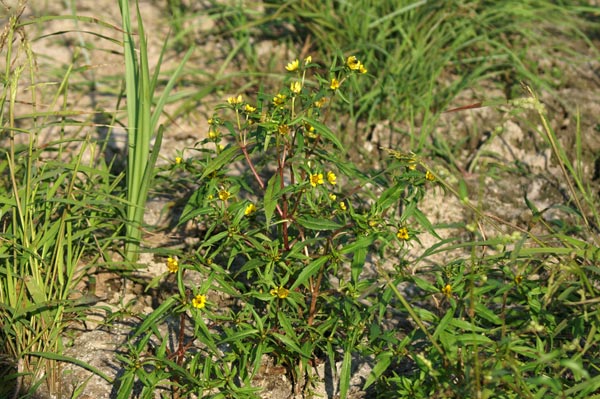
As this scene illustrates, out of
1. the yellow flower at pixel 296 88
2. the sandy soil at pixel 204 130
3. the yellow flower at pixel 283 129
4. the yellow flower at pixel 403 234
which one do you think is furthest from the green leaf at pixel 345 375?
the yellow flower at pixel 296 88

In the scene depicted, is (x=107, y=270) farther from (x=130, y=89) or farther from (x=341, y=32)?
(x=341, y=32)

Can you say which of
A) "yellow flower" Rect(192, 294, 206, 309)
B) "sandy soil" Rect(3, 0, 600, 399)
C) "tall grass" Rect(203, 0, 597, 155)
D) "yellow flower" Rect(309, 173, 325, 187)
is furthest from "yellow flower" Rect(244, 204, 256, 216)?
"tall grass" Rect(203, 0, 597, 155)

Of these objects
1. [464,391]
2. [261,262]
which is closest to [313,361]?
[261,262]

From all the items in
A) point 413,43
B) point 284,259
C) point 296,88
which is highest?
point 296,88

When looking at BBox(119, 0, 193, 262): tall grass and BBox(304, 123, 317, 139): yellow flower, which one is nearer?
BBox(304, 123, 317, 139): yellow flower

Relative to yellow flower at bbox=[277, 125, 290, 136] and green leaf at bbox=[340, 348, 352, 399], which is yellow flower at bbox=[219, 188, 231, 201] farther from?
green leaf at bbox=[340, 348, 352, 399]

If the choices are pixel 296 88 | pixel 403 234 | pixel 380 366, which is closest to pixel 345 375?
pixel 380 366

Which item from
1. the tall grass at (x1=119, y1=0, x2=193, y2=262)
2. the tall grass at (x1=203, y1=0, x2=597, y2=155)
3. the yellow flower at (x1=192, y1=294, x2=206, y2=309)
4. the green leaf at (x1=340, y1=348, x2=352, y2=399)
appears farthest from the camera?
the tall grass at (x1=203, y1=0, x2=597, y2=155)

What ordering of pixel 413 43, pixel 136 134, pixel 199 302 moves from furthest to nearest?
pixel 413 43 → pixel 136 134 → pixel 199 302

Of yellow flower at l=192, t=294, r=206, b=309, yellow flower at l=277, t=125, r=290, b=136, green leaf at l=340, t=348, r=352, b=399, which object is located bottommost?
green leaf at l=340, t=348, r=352, b=399

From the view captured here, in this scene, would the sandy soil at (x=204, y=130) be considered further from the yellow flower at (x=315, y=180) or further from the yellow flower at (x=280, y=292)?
the yellow flower at (x=315, y=180)

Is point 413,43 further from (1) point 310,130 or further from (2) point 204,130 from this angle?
(1) point 310,130

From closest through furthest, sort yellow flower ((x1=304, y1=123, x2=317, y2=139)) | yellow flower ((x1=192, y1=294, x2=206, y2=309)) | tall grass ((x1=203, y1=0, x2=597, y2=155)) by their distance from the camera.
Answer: yellow flower ((x1=192, y1=294, x2=206, y2=309)), yellow flower ((x1=304, y1=123, x2=317, y2=139)), tall grass ((x1=203, y1=0, x2=597, y2=155))

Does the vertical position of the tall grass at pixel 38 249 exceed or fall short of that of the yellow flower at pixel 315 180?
it falls short
